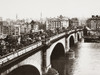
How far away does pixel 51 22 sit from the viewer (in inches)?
5423

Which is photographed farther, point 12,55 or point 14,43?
point 14,43

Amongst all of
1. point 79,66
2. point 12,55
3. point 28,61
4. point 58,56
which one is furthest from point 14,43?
point 58,56

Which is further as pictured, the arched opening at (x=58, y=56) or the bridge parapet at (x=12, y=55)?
the arched opening at (x=58, y=56)

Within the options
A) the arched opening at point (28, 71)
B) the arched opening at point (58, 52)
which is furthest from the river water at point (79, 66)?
the arched opening at point (28, 71)

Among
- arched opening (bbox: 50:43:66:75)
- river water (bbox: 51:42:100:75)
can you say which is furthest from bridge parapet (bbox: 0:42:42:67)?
arched opening (bbox: 50:43:66:75)

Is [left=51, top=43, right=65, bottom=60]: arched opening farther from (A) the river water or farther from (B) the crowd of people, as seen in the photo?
(B) the crowd of people

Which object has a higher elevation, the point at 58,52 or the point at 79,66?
the point at 58,52

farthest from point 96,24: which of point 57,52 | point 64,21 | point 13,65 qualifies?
point 13,65

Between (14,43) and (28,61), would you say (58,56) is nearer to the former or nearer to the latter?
(14,43)

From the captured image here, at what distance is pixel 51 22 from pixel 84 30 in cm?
2810

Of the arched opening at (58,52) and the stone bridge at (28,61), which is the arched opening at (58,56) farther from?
the stone bridge at (28,61)

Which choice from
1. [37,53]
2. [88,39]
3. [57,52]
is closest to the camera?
[37,53]

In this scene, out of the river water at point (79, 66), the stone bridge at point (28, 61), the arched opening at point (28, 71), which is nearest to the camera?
the stone bridge at point (28, 61)

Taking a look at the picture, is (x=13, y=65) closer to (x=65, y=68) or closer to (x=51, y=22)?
(x=65, y=68)
